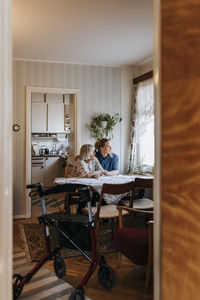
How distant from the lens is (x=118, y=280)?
2.72 m

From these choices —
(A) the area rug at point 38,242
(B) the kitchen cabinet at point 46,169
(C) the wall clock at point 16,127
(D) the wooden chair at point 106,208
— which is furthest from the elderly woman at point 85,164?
(B) the kitchen cabinet at point 46,169

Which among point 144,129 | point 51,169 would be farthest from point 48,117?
point 144,129

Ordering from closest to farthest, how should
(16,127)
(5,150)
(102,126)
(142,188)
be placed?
(5,150) → (142,188) → (16,127) → (102,126)

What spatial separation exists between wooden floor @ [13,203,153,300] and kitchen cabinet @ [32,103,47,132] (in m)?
6.05

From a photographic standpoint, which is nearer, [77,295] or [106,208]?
[77,295]

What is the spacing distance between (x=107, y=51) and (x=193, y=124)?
12.2 ft

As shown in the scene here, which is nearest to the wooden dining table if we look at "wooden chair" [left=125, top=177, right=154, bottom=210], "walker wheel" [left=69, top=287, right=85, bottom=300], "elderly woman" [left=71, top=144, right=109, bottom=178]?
"elderly woman" [left=71, top=144, right=109, bottom=178]

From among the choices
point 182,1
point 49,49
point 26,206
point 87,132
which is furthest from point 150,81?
point 182,1

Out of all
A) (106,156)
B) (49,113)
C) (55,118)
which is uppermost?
(49,113)

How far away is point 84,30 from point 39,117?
521cm

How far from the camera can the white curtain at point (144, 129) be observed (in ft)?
17.3

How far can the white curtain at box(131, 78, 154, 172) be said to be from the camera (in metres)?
5.26

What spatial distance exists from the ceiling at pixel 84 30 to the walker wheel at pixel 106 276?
2.71m

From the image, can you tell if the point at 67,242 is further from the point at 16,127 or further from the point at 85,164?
the point at 16,127
